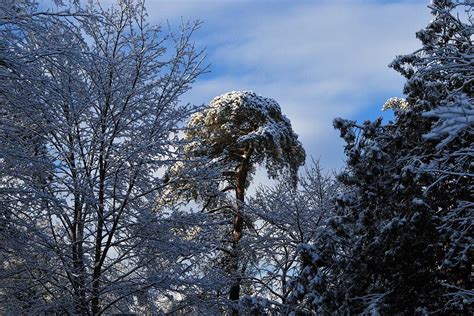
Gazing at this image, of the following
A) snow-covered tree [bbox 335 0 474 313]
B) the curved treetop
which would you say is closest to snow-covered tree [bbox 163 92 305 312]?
the curved treetop

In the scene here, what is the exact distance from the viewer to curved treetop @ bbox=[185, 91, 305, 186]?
18000 millimetres

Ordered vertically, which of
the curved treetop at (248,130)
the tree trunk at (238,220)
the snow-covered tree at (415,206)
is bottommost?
the snow-covered tree at (415,206)

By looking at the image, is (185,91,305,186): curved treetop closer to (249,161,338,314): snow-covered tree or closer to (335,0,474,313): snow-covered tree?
(249,161,338,314): snow-covered tree

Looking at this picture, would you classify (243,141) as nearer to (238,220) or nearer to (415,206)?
(238,220)

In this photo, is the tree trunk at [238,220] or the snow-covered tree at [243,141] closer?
the tree trunk at [238,220]

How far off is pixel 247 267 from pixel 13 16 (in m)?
12.0

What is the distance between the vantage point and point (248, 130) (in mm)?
18547

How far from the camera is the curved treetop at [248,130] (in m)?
18.0

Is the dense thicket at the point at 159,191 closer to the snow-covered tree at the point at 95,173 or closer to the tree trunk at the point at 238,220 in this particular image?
the snow-covered tree at the point at 95,173

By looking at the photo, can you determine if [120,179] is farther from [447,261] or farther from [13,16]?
[447,261]

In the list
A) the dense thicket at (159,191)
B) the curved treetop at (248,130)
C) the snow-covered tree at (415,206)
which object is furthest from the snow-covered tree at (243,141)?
the snow-covered tree at (415,206)

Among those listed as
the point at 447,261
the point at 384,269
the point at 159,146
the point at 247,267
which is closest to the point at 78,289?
the point at 159,146

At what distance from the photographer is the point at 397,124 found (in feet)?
29.7

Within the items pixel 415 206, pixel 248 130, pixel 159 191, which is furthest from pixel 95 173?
pixel 248 130
